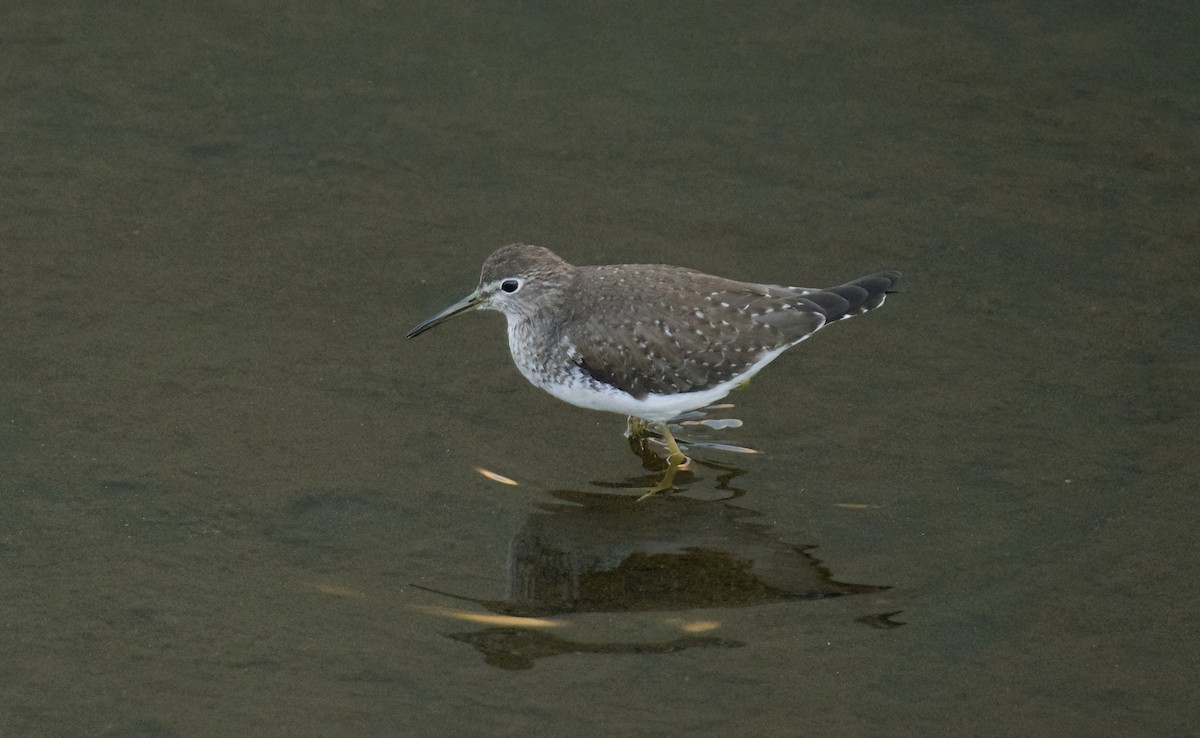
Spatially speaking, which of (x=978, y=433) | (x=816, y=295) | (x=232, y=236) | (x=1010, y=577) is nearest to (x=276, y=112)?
(x=232, y=236)

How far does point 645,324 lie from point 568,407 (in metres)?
0.80

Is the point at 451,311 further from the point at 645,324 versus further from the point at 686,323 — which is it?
the point at 686,323

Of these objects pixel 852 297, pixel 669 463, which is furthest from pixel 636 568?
pixel 852 297

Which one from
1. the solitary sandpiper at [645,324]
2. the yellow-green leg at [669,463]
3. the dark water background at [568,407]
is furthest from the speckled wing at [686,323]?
the dark water background at [568,407]

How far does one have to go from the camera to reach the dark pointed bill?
276 inches

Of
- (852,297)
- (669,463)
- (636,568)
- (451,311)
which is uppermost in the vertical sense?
(852,297)

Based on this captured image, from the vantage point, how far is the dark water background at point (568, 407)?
219 inches

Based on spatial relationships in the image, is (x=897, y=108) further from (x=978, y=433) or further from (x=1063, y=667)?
(x=1063, y=667)

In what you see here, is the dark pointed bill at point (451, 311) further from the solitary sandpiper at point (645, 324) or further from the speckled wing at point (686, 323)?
the speckled wing at point (686, 323)

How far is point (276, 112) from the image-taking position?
9031mm

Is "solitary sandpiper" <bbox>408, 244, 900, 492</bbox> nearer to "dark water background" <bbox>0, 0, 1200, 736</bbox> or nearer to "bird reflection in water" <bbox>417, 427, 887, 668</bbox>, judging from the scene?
"bird reflection in water" <bbox>417, 427, 887, 668</bbox>

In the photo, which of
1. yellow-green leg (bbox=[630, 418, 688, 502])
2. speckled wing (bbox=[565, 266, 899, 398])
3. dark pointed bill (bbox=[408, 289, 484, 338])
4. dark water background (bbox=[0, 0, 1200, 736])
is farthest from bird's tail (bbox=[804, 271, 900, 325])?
dark pointed bill (bbox=[408, 289, 484, 338])

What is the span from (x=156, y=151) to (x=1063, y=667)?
602cm

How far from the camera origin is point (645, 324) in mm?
6715
